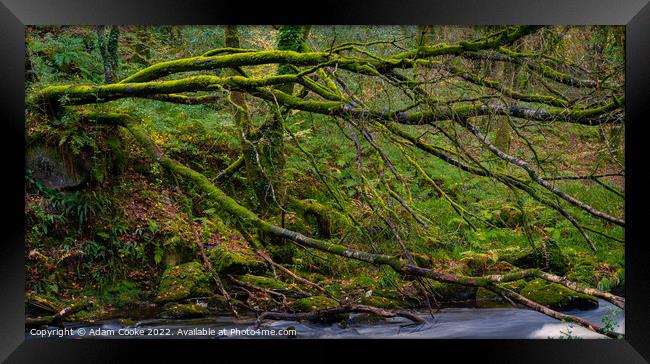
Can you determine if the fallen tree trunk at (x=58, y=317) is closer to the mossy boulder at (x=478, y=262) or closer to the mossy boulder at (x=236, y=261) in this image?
the mossy boulder at (x=236, y=261)

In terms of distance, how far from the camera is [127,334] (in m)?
5.37

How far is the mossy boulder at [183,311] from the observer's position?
5.73 meters

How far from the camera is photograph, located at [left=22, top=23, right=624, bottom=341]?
518 cm

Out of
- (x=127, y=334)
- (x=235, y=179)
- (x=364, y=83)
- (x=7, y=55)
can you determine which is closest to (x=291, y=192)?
(x=235, y=179)

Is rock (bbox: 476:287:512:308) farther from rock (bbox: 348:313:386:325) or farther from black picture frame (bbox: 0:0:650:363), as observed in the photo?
rock (bbox: 348:313:386:325)

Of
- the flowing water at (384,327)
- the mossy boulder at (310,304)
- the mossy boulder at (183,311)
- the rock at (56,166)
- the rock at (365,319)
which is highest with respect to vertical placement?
the rock at (56,166)

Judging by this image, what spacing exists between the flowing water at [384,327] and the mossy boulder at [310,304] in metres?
0.18

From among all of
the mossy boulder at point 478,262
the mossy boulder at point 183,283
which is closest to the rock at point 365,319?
the mossy boulder at point 478,262

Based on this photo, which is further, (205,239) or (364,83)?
(205,239)

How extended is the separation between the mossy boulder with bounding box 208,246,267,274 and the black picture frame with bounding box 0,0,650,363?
1.28 m
